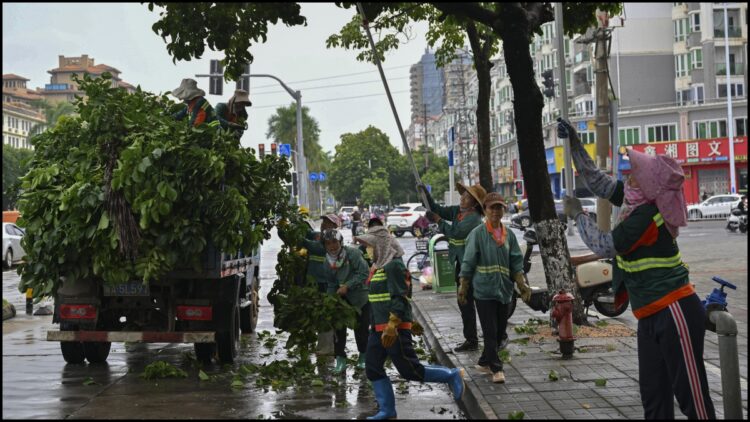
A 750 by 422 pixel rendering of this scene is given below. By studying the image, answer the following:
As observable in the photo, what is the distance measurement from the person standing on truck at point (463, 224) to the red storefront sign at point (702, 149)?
48093 millimetres

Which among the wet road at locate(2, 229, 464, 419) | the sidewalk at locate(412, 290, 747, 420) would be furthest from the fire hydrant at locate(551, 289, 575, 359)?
the wet road at locate(2, 229, 464, 419)

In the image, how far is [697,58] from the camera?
5975 cm

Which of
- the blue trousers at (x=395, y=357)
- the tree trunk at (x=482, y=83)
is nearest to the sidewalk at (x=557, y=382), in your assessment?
the blue trousers at (x=395, y=357)

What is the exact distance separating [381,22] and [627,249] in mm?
12391

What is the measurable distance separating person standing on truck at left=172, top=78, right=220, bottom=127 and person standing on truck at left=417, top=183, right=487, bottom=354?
8.19ft

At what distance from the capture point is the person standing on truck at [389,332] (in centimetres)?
694

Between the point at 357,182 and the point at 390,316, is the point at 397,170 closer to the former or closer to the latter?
the point at 357,182

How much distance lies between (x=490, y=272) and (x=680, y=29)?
58729mm

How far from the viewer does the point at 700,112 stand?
5891 cm

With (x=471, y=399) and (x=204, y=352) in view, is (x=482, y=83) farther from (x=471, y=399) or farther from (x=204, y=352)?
(x=471, y=399)

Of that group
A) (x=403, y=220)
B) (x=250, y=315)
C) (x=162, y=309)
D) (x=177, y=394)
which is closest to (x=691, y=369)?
(x=177, y=394)

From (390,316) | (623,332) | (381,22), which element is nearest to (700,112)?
(381,22)

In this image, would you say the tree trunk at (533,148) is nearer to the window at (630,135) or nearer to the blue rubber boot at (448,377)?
the blue rubber boot at (448,377)

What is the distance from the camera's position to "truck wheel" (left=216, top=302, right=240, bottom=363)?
30.3 ft
